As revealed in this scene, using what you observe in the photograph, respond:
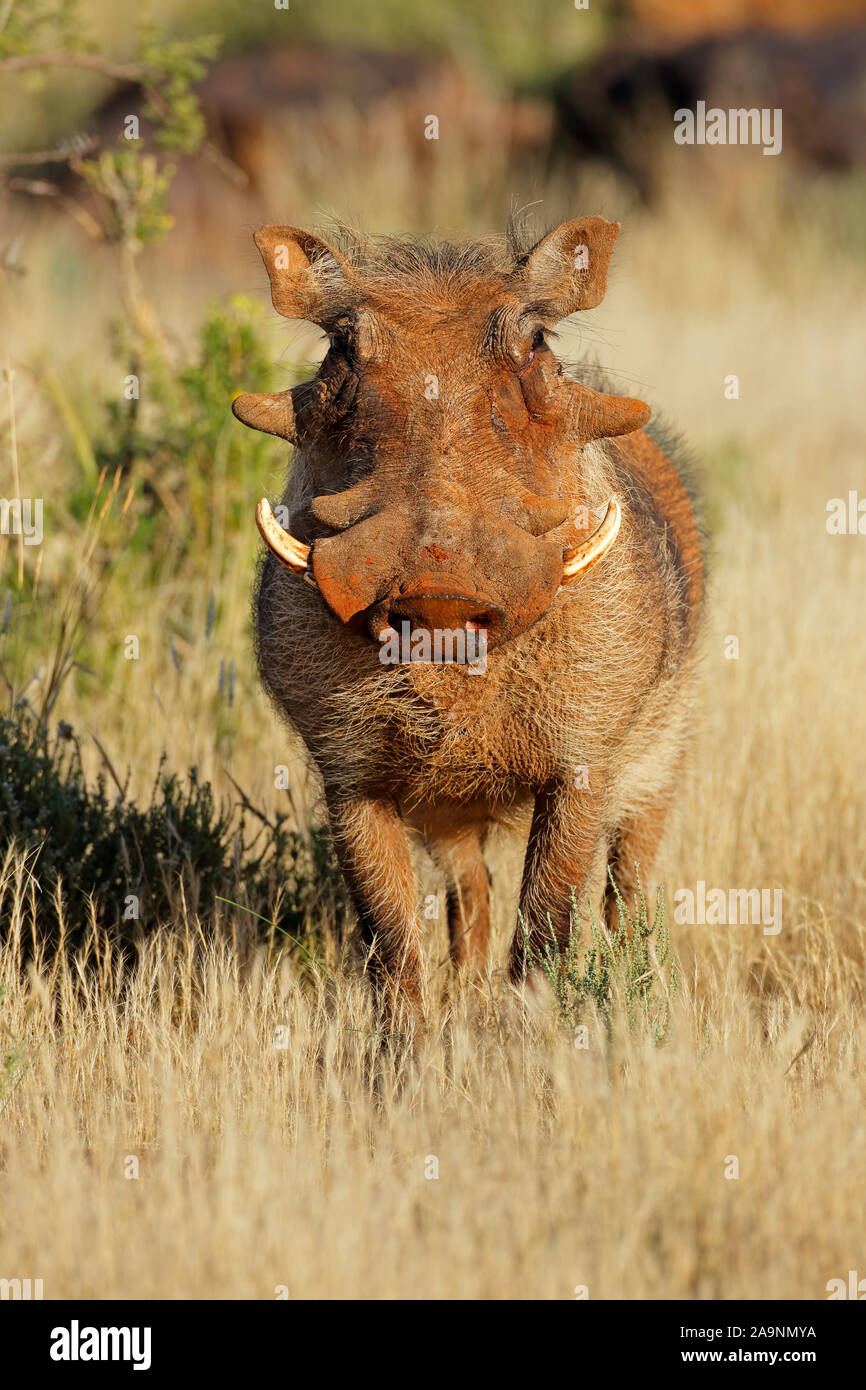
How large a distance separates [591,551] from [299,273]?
82cm

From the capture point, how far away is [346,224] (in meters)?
3.50

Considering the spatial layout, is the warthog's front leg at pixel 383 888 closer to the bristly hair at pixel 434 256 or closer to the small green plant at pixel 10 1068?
the small green plant at pixel 10 1068

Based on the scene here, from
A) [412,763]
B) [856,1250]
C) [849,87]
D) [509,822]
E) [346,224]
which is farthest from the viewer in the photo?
[849,87]

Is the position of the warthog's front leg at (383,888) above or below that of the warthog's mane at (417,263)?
below

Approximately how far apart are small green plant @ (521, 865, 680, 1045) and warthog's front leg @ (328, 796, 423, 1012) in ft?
0.90

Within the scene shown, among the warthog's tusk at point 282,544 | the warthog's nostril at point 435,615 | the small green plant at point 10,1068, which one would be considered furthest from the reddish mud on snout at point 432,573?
the small green plant at point 10,1068

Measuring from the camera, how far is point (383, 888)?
344 centimetres

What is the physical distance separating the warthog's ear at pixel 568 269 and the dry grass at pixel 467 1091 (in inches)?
18.7

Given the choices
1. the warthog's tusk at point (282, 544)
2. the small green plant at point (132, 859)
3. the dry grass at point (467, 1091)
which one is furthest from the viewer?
the small green plant at point (132, 859)

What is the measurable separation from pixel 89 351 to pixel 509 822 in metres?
Result: 6.47

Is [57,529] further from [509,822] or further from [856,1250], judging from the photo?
[856,1250]

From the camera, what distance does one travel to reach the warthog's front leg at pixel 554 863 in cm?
340

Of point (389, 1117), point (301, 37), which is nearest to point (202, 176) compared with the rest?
point (301, 37)

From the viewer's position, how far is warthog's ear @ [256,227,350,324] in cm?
314
